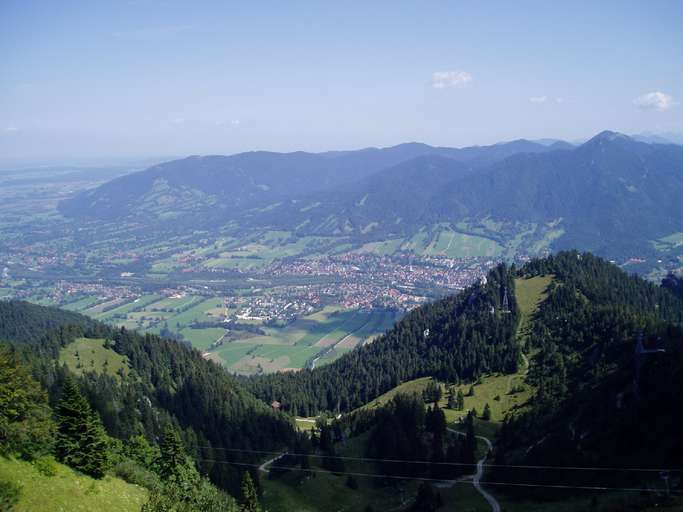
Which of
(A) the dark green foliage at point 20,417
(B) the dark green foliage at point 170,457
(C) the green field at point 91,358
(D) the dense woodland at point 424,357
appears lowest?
(D) the dense woodland at point 424,357

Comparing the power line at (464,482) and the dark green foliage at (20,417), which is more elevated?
the dark green foliage at (20,417)

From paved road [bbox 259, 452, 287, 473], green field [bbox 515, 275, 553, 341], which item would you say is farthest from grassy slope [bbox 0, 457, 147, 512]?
green field [bbox 515, 275, 553, 341]

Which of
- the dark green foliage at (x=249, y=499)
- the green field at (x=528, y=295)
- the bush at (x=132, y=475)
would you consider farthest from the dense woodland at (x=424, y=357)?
the bush at (x=132, y=475)

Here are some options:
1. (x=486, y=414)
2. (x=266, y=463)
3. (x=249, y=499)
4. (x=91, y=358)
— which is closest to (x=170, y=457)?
(x=249, y=499)

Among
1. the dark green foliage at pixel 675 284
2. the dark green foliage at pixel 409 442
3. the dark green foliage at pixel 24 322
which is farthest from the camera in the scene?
the dark green foliage at pixel 675 284

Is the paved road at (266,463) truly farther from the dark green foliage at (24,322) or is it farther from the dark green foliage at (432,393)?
the dark green foliage at (24,322)

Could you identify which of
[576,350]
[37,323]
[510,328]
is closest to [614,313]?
[576,350]

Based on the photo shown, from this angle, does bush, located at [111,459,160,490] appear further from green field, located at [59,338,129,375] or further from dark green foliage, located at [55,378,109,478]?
green field, located at [59,338,129,375]
